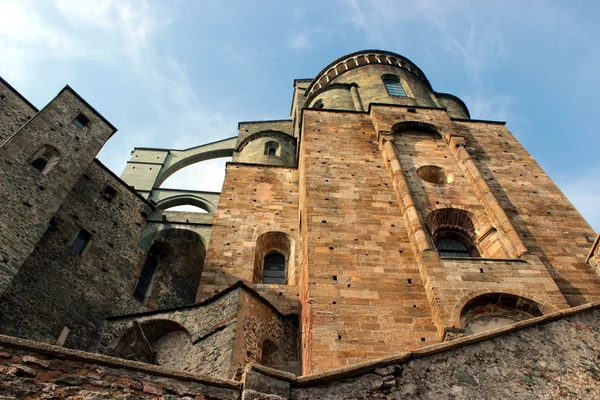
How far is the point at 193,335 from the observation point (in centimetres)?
979

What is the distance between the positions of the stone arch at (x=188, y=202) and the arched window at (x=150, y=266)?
460 cm

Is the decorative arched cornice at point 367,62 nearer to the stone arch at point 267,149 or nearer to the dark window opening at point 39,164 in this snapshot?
the stone arch at point 267,149

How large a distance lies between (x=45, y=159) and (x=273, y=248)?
728cm

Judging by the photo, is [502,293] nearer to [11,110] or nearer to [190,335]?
[190,335]

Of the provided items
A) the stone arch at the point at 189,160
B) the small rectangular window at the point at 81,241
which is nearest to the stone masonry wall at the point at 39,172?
the small rectangular window at the point at 81,241

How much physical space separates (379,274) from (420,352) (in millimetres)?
4601

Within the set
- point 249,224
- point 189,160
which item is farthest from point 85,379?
point 189,160

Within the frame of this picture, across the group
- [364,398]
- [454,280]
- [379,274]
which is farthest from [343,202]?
[364,398]

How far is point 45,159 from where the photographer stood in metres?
12.8

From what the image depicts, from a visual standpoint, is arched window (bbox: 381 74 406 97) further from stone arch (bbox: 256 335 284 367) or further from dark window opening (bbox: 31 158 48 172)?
dark window opening (bbox: 31 158 48 172)

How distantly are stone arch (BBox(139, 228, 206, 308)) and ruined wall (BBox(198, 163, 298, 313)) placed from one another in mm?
1886

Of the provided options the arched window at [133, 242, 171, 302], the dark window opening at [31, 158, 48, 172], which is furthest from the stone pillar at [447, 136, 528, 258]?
the dark window opening at [31, 158, 48, 172]

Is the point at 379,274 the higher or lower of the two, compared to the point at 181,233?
lower

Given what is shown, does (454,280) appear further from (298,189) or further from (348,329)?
(298,189)
